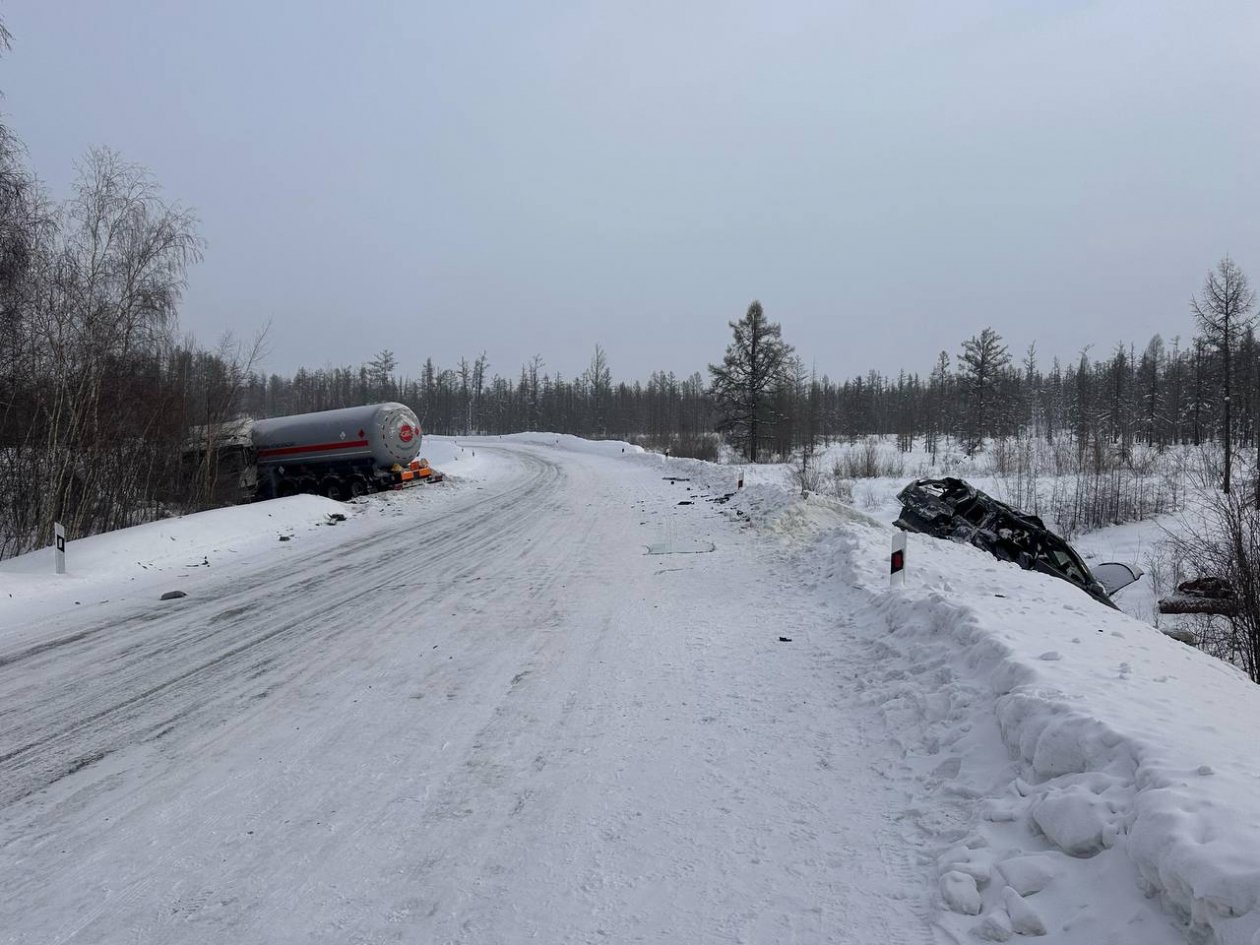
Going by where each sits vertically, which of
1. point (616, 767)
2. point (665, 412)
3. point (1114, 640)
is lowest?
point (616, 767)

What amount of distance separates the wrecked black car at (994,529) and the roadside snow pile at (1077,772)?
5151 mm

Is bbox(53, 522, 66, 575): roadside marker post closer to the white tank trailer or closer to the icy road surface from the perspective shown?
the icy road surface

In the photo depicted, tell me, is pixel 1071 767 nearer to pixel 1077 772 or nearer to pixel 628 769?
pixel 1077 772

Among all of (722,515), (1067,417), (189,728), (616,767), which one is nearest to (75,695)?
(189,728)

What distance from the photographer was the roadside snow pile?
A: 2375 millimetres

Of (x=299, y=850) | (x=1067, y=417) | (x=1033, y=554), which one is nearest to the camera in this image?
(x=299, y=850)

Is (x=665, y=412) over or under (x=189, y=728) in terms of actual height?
over

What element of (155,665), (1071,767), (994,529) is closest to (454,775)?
(1071,767)

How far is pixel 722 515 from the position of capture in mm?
15570

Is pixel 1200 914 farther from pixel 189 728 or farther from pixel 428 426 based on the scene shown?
pixel 428 426

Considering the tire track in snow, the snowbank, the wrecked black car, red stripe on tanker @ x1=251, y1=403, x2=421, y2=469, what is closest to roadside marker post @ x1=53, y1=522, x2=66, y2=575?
the tire track in snow

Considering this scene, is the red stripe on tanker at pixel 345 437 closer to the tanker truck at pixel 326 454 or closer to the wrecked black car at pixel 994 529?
the tanker truck at pixel 326 454

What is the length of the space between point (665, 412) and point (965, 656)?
89609 mm

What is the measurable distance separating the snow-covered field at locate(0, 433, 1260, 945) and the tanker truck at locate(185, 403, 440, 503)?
14318 millimetres
